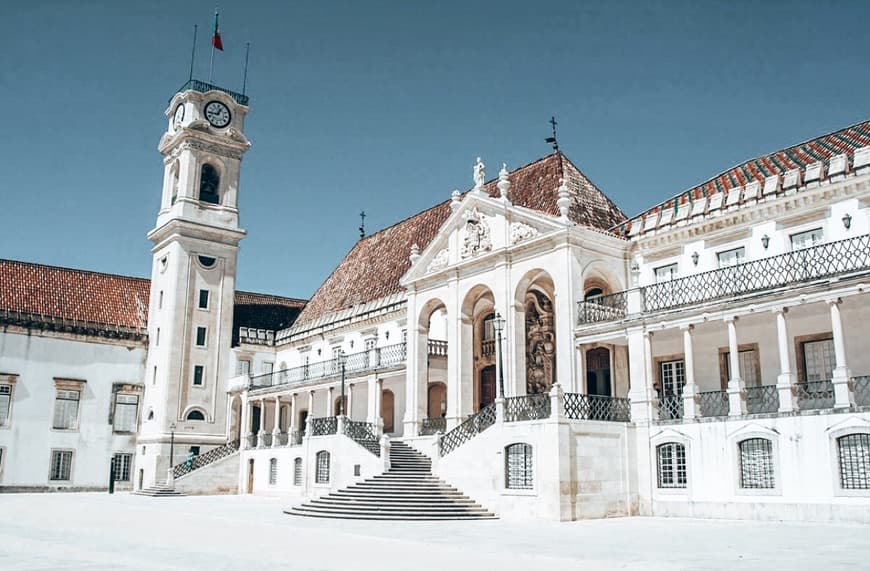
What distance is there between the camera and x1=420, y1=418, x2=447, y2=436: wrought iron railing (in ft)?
92.1

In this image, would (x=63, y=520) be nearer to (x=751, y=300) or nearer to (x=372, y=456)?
(x=372, y=456)

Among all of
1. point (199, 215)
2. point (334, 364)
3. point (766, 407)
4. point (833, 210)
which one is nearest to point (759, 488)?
point (766, 407)

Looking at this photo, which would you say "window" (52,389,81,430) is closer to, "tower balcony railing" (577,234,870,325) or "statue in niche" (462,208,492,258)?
"statue in niche" (462,208,492,258)

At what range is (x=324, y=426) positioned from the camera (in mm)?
30188

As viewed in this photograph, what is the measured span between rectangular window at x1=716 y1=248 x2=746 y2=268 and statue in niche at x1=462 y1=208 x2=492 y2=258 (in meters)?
7.53

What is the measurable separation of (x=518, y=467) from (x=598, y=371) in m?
6.80

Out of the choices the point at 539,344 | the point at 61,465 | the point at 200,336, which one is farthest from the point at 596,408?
the point at 61,465

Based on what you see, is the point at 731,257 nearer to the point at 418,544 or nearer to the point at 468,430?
the point at 468,430

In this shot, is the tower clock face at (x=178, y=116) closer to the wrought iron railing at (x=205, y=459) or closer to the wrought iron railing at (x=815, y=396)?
the wrought iron railing at (x=205, y=459)

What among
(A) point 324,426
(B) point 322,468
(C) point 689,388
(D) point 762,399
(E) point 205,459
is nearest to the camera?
(D) point 762,399

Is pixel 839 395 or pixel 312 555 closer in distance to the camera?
pixel 312 555

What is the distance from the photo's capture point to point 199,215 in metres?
42.8

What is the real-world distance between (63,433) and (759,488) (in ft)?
108

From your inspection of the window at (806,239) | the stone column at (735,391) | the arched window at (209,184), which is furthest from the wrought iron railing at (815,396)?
the arched window at (209,184)
